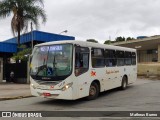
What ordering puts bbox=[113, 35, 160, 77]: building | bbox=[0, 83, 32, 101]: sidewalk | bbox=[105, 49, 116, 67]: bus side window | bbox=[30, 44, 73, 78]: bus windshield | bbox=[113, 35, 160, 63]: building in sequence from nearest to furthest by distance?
bbox=[30, 44, 73, 78]: bus windshield → bbox=[0, 83, 32, 101]: sidewalk → bbox=[105, 49, 116, 67]: bus side window → bbox=[113, 35, 160, 77]: building → bbox=[113, 35, 160, 63]: building

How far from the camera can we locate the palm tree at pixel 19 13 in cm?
2727

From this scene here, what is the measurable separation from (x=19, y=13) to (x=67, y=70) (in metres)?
16.5

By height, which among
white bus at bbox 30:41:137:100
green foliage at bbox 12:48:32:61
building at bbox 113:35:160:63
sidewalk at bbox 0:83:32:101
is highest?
building at bbox 113:35:160:63

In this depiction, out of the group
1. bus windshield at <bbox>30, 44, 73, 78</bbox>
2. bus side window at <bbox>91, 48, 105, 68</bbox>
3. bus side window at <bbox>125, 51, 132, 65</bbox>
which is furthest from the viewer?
bus side window at <bbox>125, 51, 132, 65</bbox>

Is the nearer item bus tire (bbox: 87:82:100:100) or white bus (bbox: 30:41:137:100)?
white bus (bbox: 30:41:137:100)

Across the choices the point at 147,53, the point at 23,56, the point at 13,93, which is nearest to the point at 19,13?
the point at 23,56

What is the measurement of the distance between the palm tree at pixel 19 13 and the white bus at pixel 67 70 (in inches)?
545

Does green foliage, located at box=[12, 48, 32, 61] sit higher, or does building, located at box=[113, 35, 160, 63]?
building, located at box=[113, 35, 160, 63]

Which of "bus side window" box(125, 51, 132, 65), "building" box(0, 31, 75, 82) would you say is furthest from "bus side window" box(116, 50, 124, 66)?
"building" box(0, 31, 75, 82)

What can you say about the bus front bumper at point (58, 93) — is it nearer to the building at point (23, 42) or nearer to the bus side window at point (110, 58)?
the bus side window at point (110, 58)

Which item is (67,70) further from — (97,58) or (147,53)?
(147,53)

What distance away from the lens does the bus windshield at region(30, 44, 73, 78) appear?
12539mm

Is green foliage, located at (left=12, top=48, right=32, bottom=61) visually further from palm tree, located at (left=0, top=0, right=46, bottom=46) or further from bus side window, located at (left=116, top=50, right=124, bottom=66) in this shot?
bus side window, located at (left=116, top=50, right=124, bottom=66)

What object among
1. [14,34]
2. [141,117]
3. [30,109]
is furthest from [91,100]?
[14,34]
